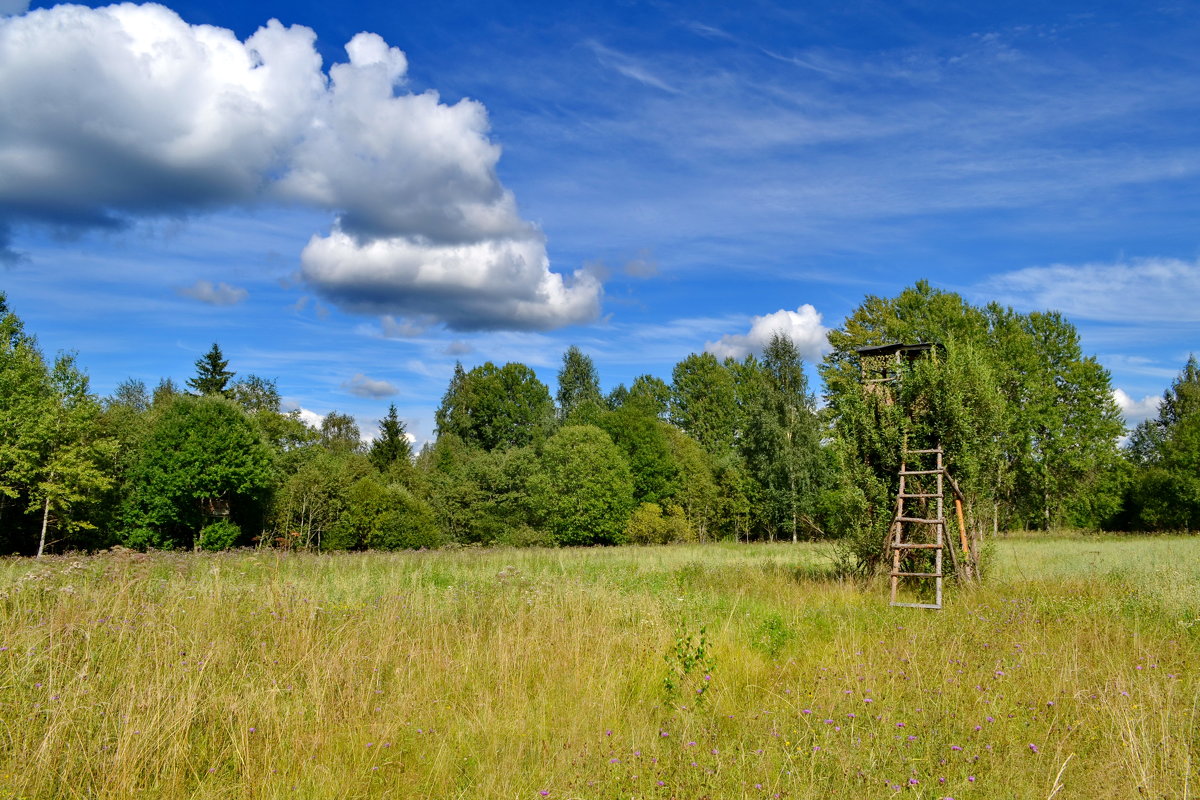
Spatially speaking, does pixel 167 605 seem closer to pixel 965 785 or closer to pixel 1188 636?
pixel 965 785

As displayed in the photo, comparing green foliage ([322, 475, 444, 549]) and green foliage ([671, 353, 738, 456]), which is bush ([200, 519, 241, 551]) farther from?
green foliage ([671, 353, 738, 456])

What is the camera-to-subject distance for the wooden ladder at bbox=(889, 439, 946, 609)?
11.4 m

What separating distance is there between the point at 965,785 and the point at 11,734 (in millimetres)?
5939

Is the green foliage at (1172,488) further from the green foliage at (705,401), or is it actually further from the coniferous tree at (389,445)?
the coniferous tree at (389,445)

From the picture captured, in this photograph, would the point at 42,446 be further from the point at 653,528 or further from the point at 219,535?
the point at 653,528

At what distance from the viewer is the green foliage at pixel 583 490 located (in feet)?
123

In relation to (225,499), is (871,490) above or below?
above

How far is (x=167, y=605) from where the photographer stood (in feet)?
23.5

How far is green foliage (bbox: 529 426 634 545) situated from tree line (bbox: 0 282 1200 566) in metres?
0.11

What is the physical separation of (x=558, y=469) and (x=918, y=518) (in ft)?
90.5

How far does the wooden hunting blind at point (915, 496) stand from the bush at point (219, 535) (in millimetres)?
32392

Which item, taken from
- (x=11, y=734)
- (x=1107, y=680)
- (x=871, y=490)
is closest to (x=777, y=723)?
(x=1107, y=680)

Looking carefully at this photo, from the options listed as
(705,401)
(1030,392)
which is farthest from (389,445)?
(1030,392)

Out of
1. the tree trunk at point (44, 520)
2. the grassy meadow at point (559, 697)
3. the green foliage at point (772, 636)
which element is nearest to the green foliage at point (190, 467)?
the tree trunk at point (44, 520)
